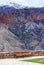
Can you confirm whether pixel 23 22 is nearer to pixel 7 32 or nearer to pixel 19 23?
pixel 19 23

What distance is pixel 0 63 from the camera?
7.66ft

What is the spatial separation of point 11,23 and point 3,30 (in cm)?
26

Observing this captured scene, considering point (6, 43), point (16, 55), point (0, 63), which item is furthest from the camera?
point (6, 43)

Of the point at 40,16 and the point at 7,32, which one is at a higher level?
the point at 40,16

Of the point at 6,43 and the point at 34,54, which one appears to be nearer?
the point at 34,54

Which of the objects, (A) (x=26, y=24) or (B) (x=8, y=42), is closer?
(B) (x=8, y=42)

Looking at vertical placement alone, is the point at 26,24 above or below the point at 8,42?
above

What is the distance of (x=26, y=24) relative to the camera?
4336 millimetres

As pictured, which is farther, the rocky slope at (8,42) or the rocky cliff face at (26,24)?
the rocky cliff face at (26,24)

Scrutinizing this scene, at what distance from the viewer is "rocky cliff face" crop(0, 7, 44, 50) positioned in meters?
4.21

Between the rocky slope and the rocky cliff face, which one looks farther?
the rocky cliff face

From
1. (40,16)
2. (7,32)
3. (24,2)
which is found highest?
(24,2)

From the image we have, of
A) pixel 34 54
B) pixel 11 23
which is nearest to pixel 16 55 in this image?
pixel 34 54

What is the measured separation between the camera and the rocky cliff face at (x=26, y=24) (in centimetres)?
421
